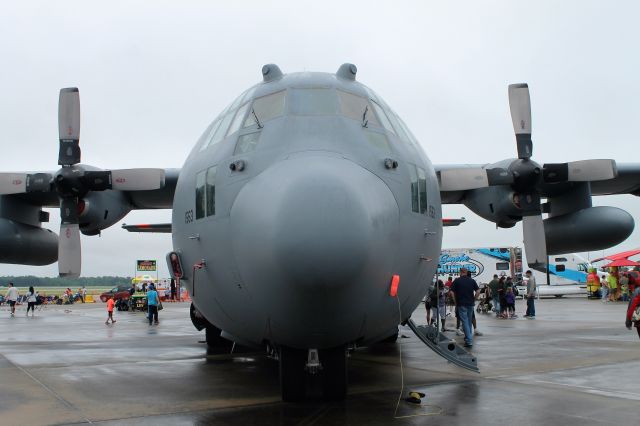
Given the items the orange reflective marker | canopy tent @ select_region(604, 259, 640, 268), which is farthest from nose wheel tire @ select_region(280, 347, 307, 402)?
canopy tent @ select_region(604, 259, 640, 268)

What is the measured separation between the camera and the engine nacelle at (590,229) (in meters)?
11.8

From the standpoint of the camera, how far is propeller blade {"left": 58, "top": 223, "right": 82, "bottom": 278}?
10320 mm

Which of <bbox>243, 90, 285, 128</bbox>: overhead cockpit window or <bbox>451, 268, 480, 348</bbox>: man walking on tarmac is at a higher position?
<bbox>243, 90, 285, 128</bbox>: overhead cockpit window

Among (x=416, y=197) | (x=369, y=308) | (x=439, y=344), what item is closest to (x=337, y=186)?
(x=369, y=308)

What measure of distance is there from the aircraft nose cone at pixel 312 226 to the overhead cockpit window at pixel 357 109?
4.59ft

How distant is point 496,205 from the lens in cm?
1209

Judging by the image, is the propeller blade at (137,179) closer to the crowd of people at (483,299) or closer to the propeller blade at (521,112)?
the crowd of people at (483,299)

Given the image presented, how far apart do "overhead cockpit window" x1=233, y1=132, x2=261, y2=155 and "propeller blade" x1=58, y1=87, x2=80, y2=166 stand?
5321 millimetres

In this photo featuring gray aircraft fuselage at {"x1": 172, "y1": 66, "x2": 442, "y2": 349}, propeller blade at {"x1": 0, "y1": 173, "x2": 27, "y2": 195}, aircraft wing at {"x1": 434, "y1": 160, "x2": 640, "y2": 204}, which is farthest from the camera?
aircraft wing at {"x1": 434, "y1": 160, "x2": 640, "y2": 204}

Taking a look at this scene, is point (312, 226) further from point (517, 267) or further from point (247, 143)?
point (517, 267)

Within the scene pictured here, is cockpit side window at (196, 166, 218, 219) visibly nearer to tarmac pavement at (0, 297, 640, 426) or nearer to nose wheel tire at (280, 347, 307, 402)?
nose wheel tire at (280, 347, 307, 402)

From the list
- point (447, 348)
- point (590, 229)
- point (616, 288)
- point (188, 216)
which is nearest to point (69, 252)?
point (188, 216)

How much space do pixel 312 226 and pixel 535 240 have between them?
7281 millimetres

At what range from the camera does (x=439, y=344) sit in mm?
9266
